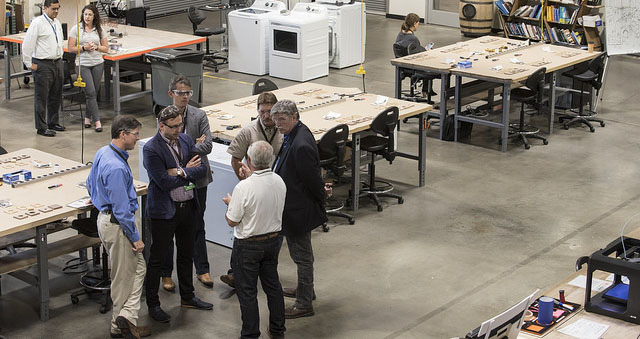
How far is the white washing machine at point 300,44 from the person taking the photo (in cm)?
1364

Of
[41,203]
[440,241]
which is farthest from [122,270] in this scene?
[440,241]

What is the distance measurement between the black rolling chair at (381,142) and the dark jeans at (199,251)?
213cm

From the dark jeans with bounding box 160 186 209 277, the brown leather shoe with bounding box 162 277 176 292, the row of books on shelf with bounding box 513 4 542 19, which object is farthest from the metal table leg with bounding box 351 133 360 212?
the row of books on shelf with bounding box 513 4 542 19

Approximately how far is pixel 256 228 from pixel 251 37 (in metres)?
8.57

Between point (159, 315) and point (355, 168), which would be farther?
point (355, 168)

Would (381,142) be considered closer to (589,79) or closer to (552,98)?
(552,98)

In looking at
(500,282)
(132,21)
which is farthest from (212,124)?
(132,21)

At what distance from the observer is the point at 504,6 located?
16609 millimetres

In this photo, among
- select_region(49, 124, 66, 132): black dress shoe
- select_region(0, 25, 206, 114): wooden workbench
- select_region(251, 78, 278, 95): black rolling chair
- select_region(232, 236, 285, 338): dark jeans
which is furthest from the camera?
select_region(0, 25, 206, 114): wooden workbench

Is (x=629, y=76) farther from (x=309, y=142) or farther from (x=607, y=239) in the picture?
(x=309, y=142)

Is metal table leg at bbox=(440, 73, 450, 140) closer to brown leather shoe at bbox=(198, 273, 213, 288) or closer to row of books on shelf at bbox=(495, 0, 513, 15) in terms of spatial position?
brown leather shoe at bbox=(198, 273, 213, 288)

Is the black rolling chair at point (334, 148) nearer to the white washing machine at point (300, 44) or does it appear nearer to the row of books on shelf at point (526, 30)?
the white washing machine at point (300, 44)

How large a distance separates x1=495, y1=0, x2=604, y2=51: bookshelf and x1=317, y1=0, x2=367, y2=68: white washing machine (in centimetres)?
329

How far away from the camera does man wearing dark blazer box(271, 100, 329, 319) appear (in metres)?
6.35
